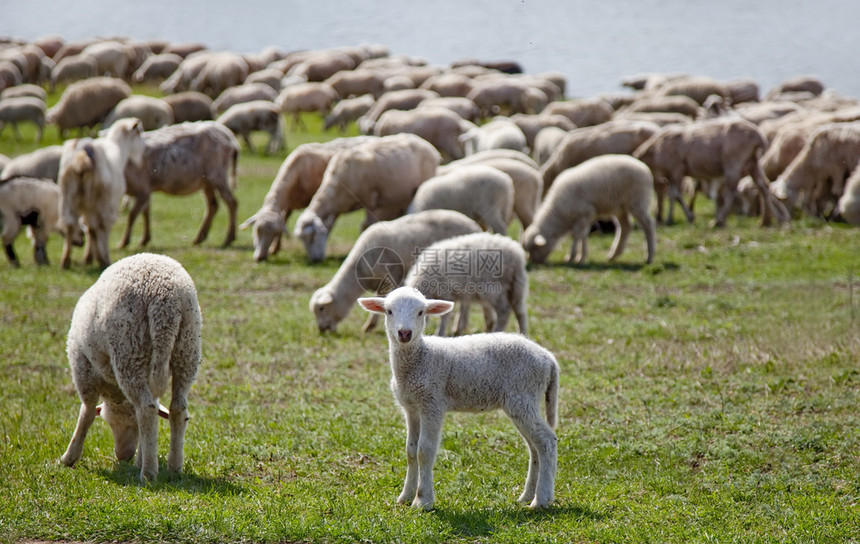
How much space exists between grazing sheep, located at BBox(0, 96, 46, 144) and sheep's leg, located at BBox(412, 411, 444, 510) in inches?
1067

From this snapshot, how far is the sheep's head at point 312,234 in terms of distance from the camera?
15109mm

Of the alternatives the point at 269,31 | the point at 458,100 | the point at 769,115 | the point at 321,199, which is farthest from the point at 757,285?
the point at 269,31

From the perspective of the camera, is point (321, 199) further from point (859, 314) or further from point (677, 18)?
point (677, 18)

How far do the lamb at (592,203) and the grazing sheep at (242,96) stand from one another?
2247 cm

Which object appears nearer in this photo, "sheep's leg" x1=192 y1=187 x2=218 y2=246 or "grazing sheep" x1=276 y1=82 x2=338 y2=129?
"sheep's leg" x1=192 y1=187 x2=218 y2=246

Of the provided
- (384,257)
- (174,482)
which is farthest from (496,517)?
(384,257)

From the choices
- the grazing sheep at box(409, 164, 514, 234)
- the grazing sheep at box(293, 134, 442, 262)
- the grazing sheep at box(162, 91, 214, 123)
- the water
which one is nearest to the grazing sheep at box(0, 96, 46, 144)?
the grazing sheep at box(162, 91, 214, 123)

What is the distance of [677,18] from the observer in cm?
5909

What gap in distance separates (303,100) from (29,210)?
22.9m

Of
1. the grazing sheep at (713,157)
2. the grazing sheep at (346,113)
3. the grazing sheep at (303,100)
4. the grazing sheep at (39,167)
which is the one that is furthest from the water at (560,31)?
the grazing sheep at (39,167)

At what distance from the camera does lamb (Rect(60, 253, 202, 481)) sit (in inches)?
236

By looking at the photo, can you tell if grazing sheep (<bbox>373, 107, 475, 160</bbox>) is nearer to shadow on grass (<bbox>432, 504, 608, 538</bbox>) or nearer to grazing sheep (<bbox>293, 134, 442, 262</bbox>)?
grazing sheep (<bbox>293, 134, 442, 262</bbox>)

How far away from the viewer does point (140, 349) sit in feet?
19.6

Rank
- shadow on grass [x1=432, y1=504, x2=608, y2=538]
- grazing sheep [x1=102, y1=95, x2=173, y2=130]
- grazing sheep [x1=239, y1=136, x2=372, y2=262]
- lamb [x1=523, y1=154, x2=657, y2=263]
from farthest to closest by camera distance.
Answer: grazing sheep [x1=102, y1=95, x2=173, y2=130] < grazing sheep [x1=239, y1=136, x2=372, y2=262] < lamb [x1=523, y1=154, x2=657, y2=263] < shadow on grass [x1=432, y1=504, x2=608, y2=538]
